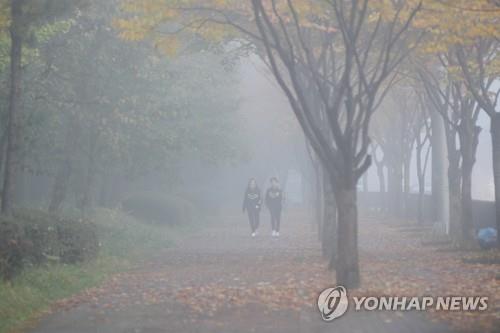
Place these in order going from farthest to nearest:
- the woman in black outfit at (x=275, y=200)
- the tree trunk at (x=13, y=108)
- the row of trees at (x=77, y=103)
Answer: the woman in black outfit at (x=275, y=200) → the row of trees at (x=77, y=103) → the tree trunk at (x=13, y=108)

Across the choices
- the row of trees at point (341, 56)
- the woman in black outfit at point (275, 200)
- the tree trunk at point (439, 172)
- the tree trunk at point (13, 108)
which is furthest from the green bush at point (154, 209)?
the tree trunk at point (13, 108)

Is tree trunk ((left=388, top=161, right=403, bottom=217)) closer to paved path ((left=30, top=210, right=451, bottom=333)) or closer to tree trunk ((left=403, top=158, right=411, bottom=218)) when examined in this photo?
tree trunk ((left=403, top=158, right=411, bottom=218))

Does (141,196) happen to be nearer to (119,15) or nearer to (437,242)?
(119,15)

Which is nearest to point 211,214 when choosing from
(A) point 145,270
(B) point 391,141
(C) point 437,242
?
(B) point 391,141

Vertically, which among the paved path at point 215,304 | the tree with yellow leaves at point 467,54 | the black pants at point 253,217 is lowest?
the paved path at point 215,304

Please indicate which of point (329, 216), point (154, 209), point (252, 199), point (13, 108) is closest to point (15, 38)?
point (13, 108)

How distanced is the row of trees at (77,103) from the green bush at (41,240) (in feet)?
2.15

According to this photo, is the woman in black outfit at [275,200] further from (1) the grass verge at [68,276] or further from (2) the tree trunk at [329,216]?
(2) the tree trunk at [329,216]

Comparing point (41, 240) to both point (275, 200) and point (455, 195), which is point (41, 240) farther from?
point (275, 200)

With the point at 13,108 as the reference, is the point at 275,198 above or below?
below

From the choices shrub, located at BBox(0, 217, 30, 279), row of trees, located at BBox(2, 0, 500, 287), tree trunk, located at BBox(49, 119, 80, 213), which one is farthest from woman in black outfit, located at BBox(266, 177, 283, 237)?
shrub, located at BBox(0, 217, 30, 279)

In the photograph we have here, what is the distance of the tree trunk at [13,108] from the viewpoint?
12797 millimetres

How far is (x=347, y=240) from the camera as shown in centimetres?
1125

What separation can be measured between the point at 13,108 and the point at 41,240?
7.37ft
